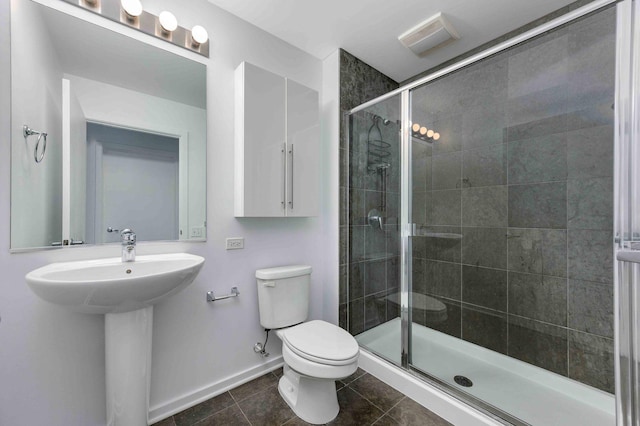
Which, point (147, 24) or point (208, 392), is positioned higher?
point (147, 24)

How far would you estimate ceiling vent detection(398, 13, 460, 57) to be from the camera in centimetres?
171

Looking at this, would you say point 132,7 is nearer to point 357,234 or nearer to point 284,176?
point 284,176

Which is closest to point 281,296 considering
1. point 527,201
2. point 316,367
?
point 316,367

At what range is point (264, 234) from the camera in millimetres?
1781

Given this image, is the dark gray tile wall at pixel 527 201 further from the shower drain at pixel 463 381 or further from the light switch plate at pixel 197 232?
the light switch plate at pixel 197 232

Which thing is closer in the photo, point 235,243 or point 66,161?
point 66,161

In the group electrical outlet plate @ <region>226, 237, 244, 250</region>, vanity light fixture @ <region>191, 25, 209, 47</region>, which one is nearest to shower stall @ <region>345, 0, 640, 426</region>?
electrical outlet plate @ <region>226, 237, 244, 250</region>

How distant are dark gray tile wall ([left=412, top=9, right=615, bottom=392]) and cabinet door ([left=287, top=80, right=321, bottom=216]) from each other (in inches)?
27.7

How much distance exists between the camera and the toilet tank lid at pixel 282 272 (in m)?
1.64

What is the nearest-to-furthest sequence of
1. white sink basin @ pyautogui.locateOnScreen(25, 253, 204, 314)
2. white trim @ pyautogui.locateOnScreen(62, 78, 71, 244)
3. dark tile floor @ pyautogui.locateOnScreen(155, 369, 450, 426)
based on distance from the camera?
1. white sink basin @ pyautogui.locateOnScreen(25, 253, 204, 314)
2. white trim @ pyautogui.locateOnScreen(62, 78, 71, 244)
3. dark tile floor @ pyautogui.locateOnScreen(155, 369, 450, 426)

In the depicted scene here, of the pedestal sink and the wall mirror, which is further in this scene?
the wall mirror

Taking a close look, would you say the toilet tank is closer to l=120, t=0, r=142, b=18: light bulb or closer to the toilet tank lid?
the toilet tank lid

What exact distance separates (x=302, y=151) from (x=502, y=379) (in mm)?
1969

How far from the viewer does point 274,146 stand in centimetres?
165
